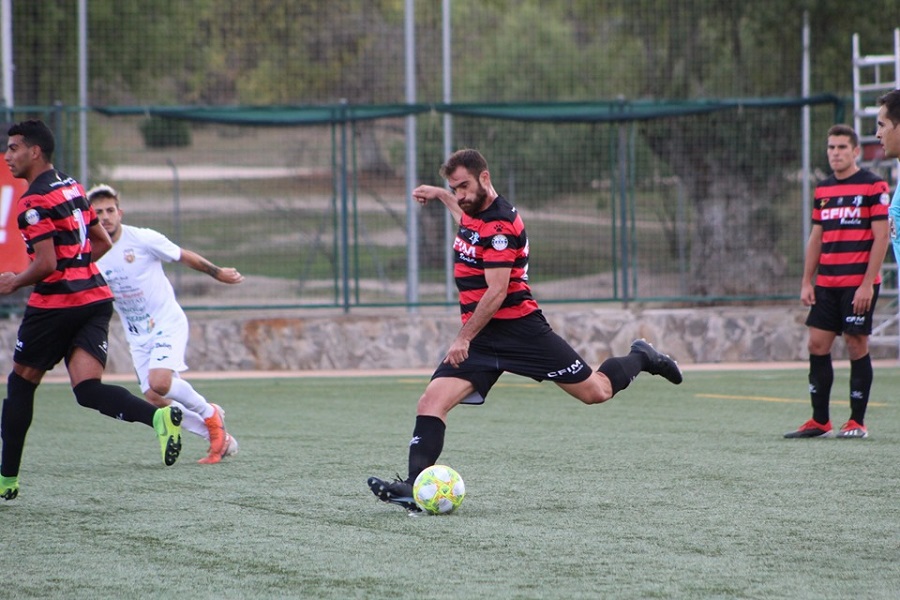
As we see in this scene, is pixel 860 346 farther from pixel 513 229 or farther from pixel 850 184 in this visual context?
pixel 513 229

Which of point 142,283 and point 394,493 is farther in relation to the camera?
point 142,283

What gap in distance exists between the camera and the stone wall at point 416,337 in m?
15.4

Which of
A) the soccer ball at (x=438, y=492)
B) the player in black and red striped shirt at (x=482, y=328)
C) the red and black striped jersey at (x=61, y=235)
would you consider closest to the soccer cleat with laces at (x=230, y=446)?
the red and black striped jersey at (x=61, y=235)

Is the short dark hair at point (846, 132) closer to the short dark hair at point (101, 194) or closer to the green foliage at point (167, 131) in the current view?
the short dark hair at point (101, 194)

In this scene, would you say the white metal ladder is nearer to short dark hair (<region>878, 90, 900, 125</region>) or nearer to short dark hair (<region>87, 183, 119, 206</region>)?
short dark hair (<region>878, 90, 900, 125</region>)

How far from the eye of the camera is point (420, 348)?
15.5 meters

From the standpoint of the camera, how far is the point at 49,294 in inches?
279

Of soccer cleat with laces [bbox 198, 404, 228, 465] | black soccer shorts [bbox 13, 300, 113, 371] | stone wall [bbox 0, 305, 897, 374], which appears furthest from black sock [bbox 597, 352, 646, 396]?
stone wall [bbox 0, 305, 897, 374]

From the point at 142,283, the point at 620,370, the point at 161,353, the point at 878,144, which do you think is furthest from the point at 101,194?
the point at 878,144

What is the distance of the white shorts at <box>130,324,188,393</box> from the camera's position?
8766mm

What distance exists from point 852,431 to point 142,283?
4844 mm

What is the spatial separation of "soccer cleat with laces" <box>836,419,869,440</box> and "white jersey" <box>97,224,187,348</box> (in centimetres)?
448

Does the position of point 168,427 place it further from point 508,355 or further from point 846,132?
point 846,132

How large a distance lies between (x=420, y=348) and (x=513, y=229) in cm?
906
